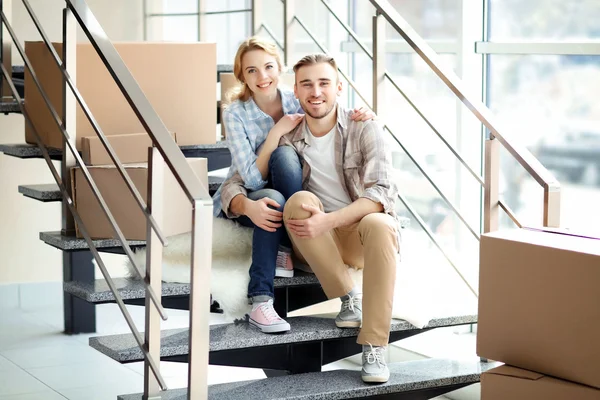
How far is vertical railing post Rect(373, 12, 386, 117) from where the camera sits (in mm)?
2977

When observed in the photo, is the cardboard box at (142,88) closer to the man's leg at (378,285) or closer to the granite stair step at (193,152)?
the granite stair step at (193,152)

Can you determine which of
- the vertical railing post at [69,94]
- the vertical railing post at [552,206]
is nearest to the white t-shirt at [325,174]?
the vertical railing post at [552,206]

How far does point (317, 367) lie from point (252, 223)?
0.47 metres

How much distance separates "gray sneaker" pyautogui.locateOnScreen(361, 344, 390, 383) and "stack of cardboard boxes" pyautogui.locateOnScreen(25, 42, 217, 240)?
689 mm

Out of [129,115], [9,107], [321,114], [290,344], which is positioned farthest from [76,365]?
[321,114]

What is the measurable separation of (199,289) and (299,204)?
0.58 meters

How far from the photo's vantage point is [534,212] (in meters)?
3.40

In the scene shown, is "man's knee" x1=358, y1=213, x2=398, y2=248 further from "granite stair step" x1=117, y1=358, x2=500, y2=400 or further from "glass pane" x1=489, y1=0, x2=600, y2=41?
"glass pane" x1=489, y1=0, x2=600, y2=41

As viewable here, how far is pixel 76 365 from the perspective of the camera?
390cm

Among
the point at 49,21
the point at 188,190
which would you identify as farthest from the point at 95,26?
the point at 49,21

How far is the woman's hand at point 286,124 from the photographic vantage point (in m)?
2.70

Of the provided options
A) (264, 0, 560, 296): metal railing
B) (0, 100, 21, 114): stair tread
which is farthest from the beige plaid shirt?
(0, 100, 21, 114): stair tread

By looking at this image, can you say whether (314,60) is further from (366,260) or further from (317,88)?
(366,260)

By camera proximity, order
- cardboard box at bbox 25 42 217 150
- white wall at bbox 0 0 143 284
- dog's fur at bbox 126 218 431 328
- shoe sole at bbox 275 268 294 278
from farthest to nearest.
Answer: white wall at bbox 0 0 143 284 < cardboard box at bbox 25 42 217 150 < shoe sole at bbox 275 268 294 278 < dog's fur at bbox 126 218 431 328
